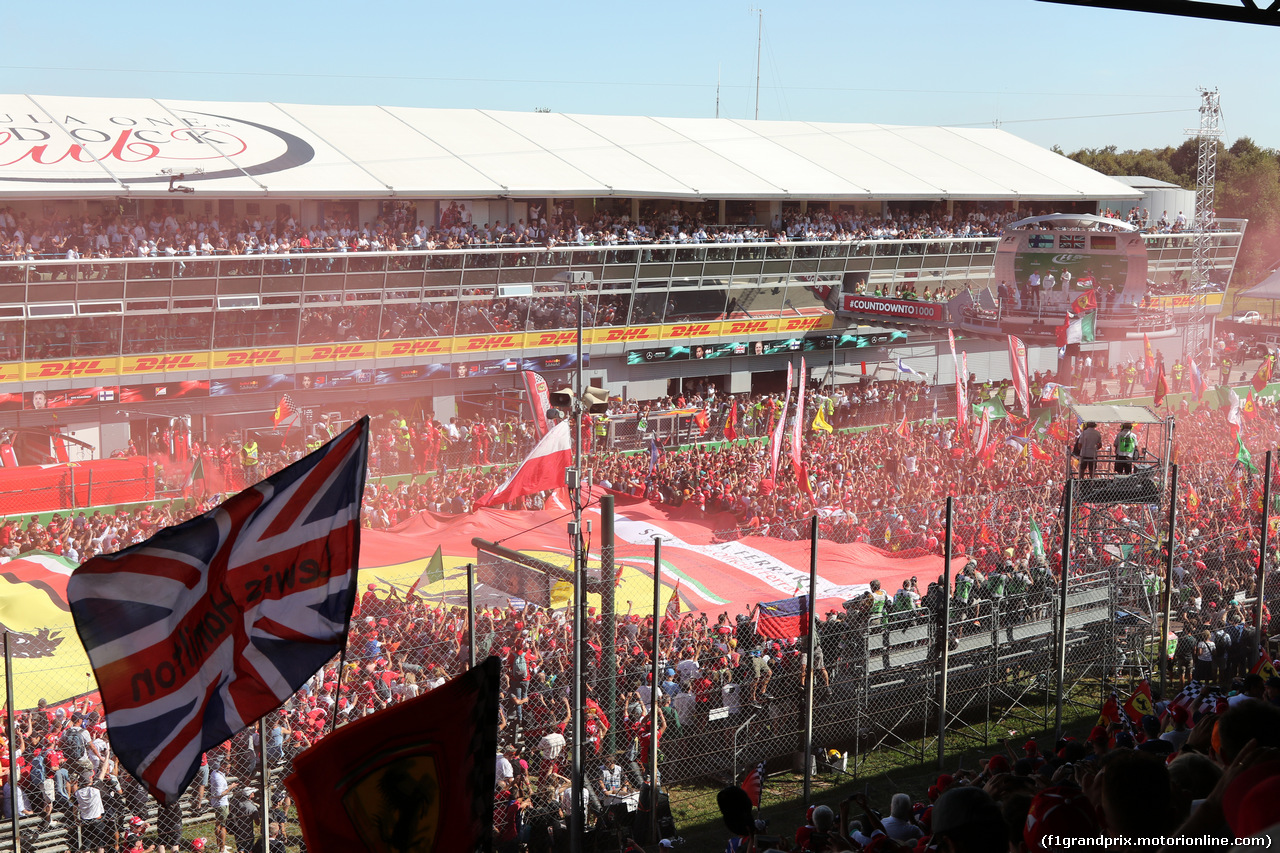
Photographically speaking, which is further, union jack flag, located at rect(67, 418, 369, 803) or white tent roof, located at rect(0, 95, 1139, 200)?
white tent roof, located at rect(0, 95, 1139, 200)

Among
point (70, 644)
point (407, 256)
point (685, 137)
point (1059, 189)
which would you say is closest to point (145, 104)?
point (407, 256)

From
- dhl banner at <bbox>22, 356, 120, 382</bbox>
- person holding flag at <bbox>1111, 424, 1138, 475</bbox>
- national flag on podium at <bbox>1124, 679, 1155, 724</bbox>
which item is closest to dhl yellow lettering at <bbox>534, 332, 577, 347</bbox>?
dhl banner at <bbox>22, 356, 120, 382</bbox>

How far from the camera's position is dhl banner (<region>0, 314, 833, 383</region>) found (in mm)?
28031

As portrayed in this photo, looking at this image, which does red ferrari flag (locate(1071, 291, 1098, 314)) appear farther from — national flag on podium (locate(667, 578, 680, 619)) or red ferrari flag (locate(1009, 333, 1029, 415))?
national flag on podium (locate(667, 578, 680, 619))

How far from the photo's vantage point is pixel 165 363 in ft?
95.4

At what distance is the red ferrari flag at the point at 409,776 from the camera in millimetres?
4984

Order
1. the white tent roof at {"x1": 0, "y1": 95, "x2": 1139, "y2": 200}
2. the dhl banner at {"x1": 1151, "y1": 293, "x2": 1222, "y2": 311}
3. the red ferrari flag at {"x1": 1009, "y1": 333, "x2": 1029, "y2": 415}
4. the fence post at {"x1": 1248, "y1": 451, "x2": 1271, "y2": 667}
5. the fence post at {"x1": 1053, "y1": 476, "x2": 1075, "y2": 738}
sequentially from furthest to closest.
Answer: the dhl banner at {"x1": 1151, "y1": 293, "x2": 1222, "y2": 311} < the white tent roof at {"x1": 0, "y1": 95, "x2": 1139, "y2": 200} < the red ferrari flag at {"x1": 1009, "y1": 333, "x2": 1029, "y2": 415} < the fence post at {"x1": 1248, "y1": 451, "x2": 1271, "y2": 667} < the fence post at {"x1": 1053, "y1": 476, "x2": 1075, "y2": 738}

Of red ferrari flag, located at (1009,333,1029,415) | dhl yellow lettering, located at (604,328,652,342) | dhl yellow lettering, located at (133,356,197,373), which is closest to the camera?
red ferrari flag, located at (1009,333,1029,415)

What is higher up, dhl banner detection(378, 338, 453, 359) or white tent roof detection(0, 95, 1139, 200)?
white tent roof detection(0, 95, 1139, 200)

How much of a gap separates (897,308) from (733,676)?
29009mm

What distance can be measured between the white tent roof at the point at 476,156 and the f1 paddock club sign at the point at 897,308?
17.0ft

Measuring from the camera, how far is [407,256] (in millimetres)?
31906

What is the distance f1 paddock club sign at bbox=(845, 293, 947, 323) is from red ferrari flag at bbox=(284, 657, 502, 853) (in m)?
34.0

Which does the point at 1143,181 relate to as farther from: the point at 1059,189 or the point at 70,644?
the point at 70,644
